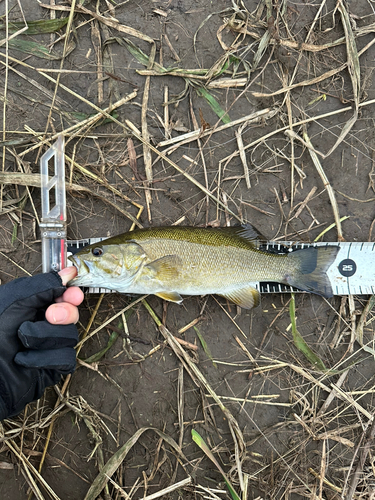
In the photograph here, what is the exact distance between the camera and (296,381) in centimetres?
370

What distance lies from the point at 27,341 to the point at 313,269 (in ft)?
8.76

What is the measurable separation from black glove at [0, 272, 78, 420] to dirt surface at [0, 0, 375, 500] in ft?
1.93

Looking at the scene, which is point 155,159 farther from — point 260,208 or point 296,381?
point 296,381

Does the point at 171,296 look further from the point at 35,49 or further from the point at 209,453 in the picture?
the point at 35,49

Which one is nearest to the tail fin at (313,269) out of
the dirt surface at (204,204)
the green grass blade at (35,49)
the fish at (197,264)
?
the fish at (197,264)

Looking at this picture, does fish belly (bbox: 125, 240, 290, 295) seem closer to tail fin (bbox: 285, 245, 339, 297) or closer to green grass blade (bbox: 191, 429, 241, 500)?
tail fin (bbox: 285, 245, 339, 297)

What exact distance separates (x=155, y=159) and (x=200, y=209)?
72 cm

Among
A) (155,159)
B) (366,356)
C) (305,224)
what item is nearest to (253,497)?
(366,356)

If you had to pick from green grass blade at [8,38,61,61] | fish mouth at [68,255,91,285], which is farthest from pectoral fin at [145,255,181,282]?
green grass blade at [8,38,61,61]

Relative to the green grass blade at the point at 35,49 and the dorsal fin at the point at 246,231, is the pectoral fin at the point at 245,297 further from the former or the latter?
the green grass blade at the point at 35,49

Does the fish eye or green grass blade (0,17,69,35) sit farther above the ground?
green grass blade (0,17,69,35)

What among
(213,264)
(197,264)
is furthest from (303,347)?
(197,264)

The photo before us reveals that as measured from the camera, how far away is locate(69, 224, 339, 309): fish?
3.21 metres

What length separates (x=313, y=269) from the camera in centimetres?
343
